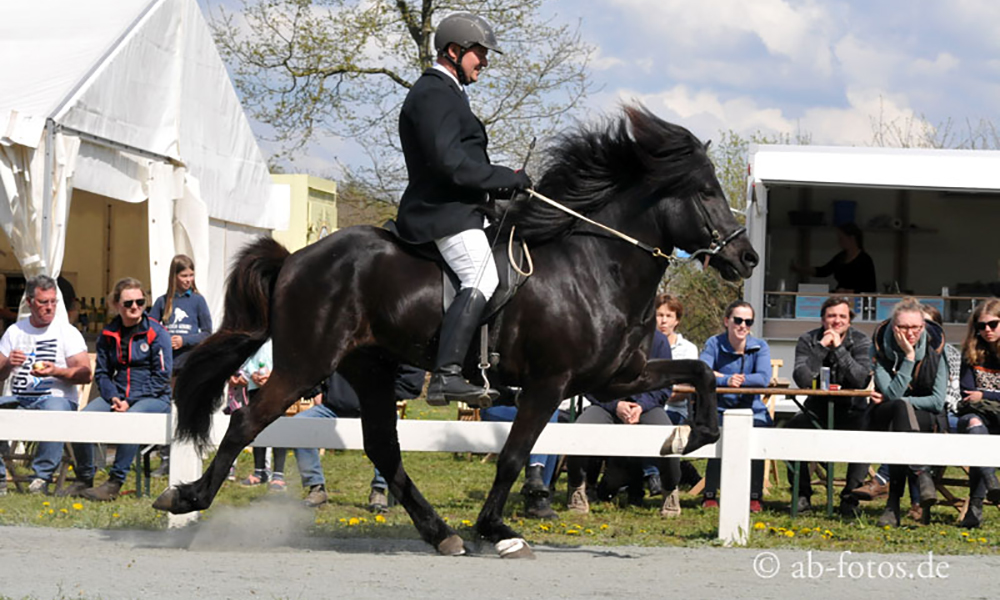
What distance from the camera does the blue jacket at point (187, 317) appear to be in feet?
34.9

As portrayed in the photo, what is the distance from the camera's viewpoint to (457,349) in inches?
244

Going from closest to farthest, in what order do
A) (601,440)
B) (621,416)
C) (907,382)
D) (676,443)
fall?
(676,443) < (601,440) < (907,382) < (621,416)

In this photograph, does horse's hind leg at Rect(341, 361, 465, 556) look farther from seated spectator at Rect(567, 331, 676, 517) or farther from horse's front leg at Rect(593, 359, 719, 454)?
seated spectator at Rect(567, 331, 676, 517)

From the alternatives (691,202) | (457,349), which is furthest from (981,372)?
(457,349)

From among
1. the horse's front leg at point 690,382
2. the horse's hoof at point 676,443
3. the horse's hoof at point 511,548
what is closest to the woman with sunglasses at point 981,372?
the horse's hoof at point 676,443

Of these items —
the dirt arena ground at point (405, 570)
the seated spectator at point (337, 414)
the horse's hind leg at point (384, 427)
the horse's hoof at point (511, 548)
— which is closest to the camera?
the dirt arena ground at point (405, 570)

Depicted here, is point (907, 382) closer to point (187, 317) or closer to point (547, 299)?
point (547, 299)

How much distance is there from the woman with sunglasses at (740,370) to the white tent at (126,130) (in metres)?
5.91

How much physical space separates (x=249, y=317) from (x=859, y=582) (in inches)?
137

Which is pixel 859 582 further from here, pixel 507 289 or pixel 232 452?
pixel 232 452

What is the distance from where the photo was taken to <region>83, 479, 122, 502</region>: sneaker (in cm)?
910

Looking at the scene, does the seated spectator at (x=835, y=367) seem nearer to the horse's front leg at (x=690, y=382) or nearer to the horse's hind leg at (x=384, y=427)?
the horse's front leg at (x=690, y=382)

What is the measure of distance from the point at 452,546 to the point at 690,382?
5.09 feet

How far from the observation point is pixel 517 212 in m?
6.59
